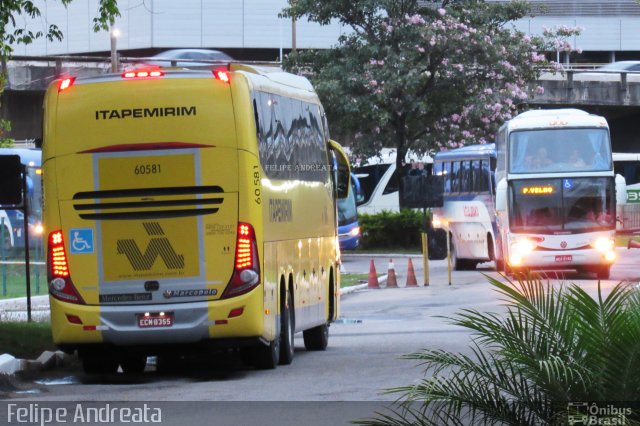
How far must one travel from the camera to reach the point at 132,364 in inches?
655

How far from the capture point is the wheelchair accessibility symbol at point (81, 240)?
48.1 ft

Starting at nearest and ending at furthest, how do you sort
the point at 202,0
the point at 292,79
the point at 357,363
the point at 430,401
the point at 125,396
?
the point at 430,401 → the point at 125,396 → the point at 357,363 → the point at 292,79 → the point at 202,0

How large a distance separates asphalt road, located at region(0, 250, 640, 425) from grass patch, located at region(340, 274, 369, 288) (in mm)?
11392

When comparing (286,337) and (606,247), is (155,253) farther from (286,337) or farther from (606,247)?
(606,247)

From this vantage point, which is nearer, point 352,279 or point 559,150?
point 559,150

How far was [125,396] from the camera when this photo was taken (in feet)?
43.4

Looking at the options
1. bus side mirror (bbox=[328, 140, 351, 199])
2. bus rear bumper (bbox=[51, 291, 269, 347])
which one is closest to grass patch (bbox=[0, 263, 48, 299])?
bus side mirror (bbox=[328, 140, 351, 199])

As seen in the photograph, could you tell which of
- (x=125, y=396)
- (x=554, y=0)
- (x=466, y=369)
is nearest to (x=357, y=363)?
(x=125, y=396)

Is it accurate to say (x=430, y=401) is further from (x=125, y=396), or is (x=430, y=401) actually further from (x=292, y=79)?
(x=292, y=79)

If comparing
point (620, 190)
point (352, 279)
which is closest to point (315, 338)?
point (620, 190)

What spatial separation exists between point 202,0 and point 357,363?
65915 millimetres

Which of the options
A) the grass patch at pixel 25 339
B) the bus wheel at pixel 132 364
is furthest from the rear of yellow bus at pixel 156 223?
the grass patch at pixel 25 339

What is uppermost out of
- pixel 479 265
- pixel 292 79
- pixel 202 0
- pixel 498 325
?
pixel 202 0

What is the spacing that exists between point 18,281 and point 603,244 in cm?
1373
